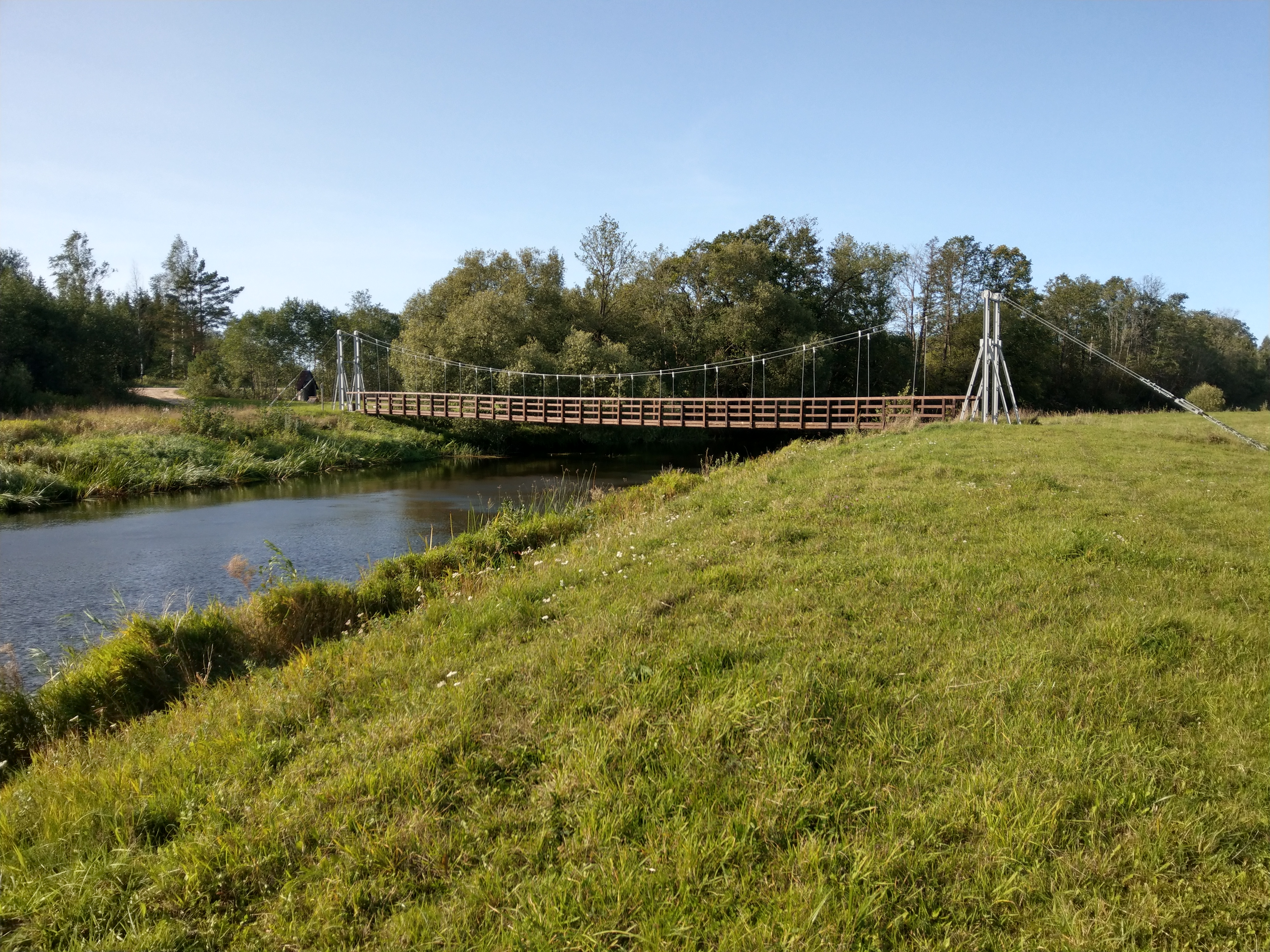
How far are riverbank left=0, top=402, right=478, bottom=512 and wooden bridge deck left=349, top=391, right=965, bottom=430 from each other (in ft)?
6.38

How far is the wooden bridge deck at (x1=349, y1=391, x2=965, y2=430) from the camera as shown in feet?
78.5

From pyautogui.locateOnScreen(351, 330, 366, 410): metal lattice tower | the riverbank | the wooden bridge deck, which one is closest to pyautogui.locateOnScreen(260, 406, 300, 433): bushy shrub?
the riverbank

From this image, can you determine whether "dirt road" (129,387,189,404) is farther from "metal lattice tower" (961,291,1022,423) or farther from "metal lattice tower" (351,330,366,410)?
"metal lattice tower" (961,291,1022,423)

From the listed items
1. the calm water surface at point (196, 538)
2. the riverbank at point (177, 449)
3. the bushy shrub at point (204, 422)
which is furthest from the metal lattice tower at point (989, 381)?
the bushy shrub at point (204, 422)

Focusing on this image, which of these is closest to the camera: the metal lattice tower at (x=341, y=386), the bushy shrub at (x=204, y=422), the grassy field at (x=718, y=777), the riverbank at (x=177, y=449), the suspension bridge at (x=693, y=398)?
the grassy field at (x=718, y=777)

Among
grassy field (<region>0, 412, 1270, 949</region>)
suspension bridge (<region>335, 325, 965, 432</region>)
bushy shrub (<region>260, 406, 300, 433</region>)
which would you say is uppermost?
suspension bridge (<region>335, 325, 965, 432</region>)

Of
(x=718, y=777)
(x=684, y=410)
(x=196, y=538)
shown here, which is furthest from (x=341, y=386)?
(x=718, y=777)

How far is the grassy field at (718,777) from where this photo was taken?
2.48 m

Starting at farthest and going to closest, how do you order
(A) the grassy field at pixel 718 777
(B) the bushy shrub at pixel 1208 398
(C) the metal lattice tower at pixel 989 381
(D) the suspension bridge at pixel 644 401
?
1. (B) the bushy shrub at pixel 1208 398
2. (D) the suspension bridge at pixel 644 401
3. (C) the metal lattice tower at pixel 989 381
4. (A) the grassy field at pixel 718 777

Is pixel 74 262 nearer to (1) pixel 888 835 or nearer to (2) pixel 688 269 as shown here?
(2) pixel 688 269

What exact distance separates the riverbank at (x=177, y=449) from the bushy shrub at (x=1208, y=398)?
1309 inches

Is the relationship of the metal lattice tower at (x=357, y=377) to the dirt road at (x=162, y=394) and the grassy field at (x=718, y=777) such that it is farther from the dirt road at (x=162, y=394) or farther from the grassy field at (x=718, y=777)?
the grassy field at (x=718, y=777)

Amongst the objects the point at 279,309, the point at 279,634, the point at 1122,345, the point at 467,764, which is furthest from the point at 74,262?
the point at 1122,345

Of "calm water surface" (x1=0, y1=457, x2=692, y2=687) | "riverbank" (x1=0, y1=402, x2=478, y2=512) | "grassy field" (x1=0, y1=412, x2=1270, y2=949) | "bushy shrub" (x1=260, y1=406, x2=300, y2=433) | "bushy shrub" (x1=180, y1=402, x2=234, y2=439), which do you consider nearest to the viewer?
"grassy field" (x1=0, y1=412, x2=1270, y2=949)
